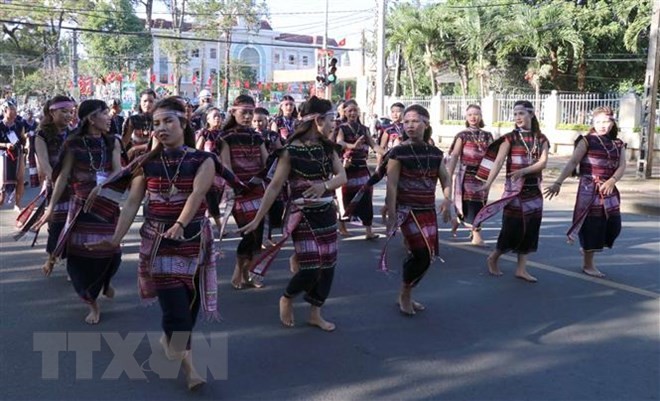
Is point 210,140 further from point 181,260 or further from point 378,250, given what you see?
point 181,260

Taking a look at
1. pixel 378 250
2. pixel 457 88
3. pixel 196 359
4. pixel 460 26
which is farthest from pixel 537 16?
pixel 196 359

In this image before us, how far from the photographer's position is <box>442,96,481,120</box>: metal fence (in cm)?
2820

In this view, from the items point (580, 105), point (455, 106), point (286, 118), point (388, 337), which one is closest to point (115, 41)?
point (455, 106)

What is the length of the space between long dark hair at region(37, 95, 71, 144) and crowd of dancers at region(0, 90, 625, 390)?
0.01m

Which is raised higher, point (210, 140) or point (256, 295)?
point (210, 140)

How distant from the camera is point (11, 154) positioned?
33.4ft

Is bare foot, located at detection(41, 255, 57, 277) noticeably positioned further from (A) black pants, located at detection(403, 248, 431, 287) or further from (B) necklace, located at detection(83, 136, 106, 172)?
(A) black pants, located at detection(403, 248, 431, 287)

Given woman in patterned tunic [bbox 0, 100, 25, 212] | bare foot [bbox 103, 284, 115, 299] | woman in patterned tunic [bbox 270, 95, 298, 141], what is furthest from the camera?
woman in patterned tunic [bbox 270, 95, 298, 141]

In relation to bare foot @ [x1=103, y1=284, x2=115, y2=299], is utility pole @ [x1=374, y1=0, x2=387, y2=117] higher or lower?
higher

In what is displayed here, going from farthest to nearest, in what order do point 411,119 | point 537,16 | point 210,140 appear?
point 537,16, point 210,140, point 411,119

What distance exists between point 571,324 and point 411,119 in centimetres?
206

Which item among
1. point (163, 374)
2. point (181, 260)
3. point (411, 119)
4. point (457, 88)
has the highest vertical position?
point (457, 88)

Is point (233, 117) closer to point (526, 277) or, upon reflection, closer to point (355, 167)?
point (355, 167)

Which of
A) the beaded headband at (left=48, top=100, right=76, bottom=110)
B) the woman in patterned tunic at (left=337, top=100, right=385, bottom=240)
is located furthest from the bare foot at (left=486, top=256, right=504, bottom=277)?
the beaded headband at (left=48, top=100, right=76, bottom=110)
